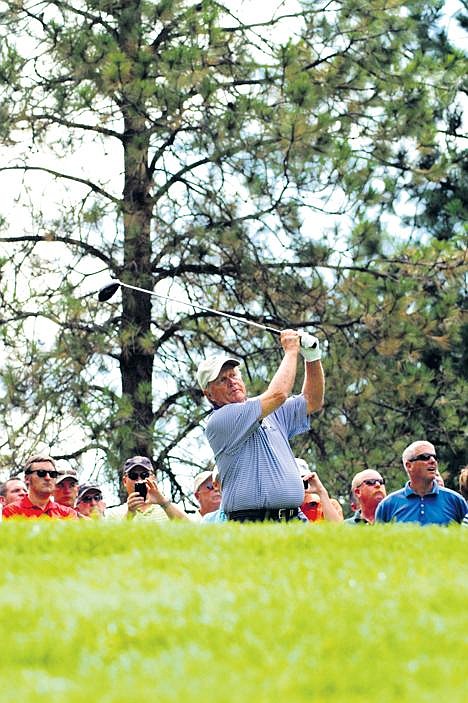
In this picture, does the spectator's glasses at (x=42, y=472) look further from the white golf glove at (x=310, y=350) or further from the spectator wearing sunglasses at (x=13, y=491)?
the white golf glove at (x=310, y=350)

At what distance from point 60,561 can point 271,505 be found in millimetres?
1986

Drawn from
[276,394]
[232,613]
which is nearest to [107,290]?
[276,394]

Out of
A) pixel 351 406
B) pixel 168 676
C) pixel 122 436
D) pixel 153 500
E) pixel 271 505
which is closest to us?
pixel 168 676

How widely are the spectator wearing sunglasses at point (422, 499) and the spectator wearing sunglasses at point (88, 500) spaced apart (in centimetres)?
268

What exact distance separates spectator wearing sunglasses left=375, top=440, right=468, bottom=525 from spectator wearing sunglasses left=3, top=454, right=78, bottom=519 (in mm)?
2427

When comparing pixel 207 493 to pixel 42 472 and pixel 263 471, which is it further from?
pixel 263 471

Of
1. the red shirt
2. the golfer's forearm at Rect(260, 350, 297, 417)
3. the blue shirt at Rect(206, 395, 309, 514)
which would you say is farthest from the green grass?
the red shirt

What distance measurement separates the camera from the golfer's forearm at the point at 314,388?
916 cm

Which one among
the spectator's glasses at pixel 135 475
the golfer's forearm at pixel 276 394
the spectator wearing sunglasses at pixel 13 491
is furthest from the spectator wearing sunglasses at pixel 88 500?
the golfer's forearm at pixel 276 394

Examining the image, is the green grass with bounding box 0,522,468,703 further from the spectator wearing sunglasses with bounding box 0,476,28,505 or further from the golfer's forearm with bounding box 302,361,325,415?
the spectator wearing sunglasses with bounding box 0,476,28,505

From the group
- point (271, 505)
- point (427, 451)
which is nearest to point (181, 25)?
point (427, 451)

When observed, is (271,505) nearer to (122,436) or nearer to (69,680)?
(69,680)

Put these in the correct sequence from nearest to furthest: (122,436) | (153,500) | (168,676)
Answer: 1. (168,676)
2. (153,500)
3. (122,436)

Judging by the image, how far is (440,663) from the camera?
516 cm
